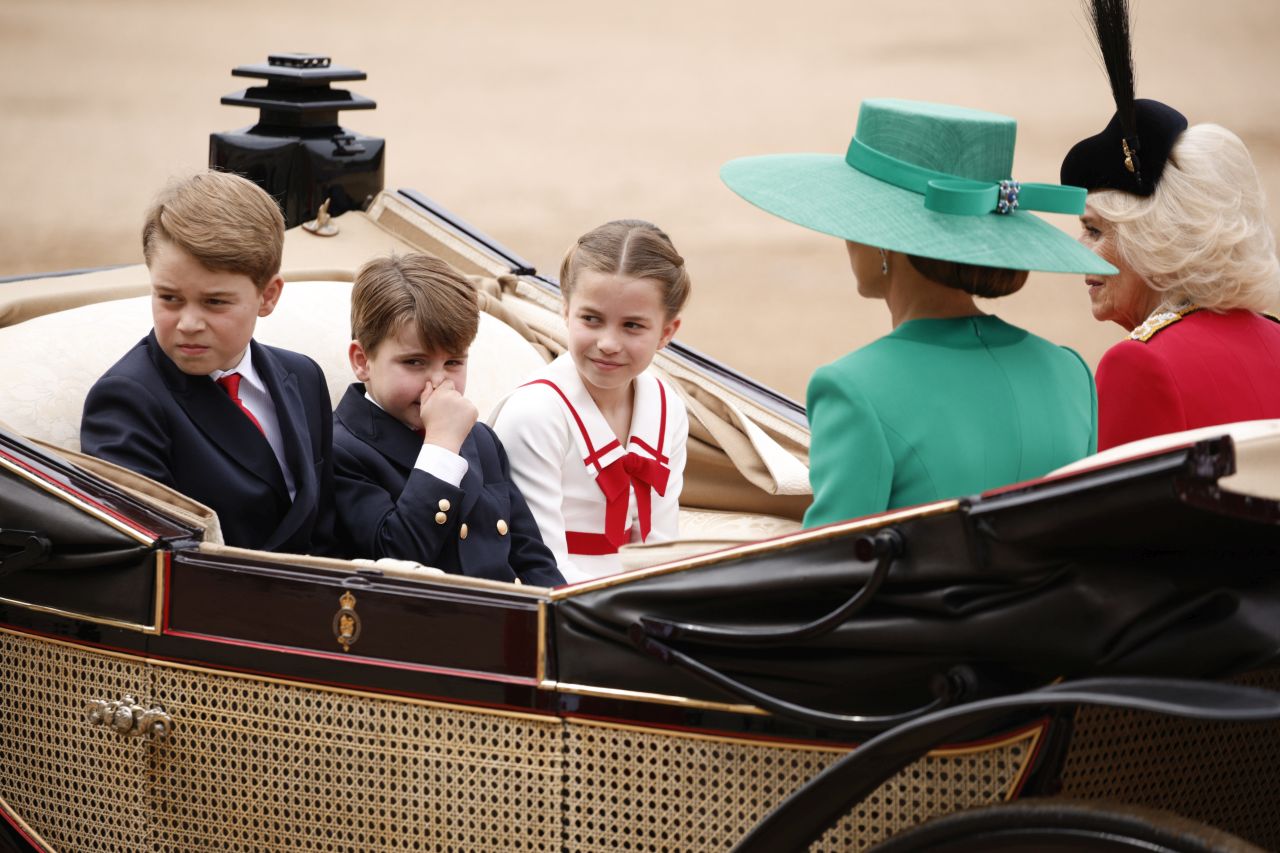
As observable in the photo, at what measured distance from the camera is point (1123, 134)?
1981 millimetres

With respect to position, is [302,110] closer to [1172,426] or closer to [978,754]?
[1172,426]

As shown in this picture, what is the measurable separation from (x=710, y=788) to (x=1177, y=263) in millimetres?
1024

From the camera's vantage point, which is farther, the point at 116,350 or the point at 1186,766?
the point at 116,350

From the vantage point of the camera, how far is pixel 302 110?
9.11 feet

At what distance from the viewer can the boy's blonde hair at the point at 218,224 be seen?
1.71m

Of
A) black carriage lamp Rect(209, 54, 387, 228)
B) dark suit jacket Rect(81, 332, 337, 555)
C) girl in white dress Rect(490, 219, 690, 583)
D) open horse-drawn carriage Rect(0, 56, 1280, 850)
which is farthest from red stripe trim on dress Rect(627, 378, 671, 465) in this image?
black carriage lamp Rect(209, 54, 387, 228)

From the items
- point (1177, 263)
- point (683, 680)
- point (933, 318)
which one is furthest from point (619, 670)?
point (1177, 263)

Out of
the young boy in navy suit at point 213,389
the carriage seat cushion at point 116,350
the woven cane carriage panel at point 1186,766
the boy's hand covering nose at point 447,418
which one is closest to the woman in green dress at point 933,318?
the woven cane carriage panel at point 1186,766

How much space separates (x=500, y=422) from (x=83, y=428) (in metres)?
0.58

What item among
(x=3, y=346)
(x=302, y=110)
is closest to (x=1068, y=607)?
(x=3, y=346)

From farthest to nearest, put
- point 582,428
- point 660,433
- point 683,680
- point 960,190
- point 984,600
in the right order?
point 660,433 → point 582,428 → point 960,190 → point 683,680 → point 984,600

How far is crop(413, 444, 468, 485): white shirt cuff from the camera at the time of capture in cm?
182

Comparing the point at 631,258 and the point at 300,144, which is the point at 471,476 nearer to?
the point at 631,258

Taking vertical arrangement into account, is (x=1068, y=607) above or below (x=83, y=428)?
above
